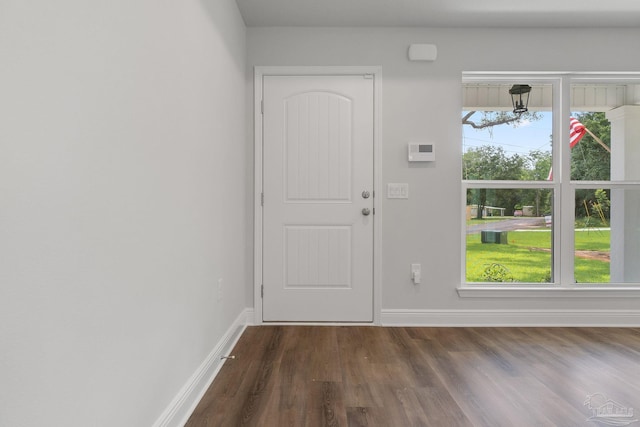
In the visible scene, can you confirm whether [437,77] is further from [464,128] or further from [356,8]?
[356,8]

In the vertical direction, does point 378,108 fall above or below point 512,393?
above

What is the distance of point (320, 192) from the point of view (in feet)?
9.83

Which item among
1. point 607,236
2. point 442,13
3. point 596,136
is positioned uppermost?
point 442,13

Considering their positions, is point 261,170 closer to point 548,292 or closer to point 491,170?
point 491,170

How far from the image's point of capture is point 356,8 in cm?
270

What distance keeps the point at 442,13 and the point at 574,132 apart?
154 cm

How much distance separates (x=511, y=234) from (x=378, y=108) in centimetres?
158

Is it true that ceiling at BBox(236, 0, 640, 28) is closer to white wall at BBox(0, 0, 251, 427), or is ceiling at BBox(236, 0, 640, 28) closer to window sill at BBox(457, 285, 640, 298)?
white wall at BBox(0, 0, 251, 427)

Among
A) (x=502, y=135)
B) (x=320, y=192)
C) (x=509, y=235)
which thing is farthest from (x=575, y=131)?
(x=320, y=192)

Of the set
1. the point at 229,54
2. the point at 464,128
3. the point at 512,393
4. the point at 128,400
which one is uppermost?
the point at 229,54

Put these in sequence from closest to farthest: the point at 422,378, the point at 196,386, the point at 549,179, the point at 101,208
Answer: the point at 101,208 → the point at 196,386 → the point at 422,378 → the point at 549,179

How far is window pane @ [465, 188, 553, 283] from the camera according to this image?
3.07 m

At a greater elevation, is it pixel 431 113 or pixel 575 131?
pixel 431 113

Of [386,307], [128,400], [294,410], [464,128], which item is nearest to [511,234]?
[464,128]
